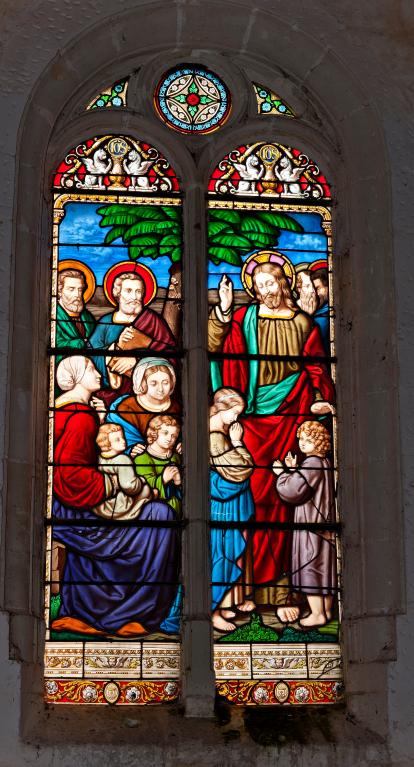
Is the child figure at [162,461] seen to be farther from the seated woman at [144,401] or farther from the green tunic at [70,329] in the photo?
the green tunic at [70,329]

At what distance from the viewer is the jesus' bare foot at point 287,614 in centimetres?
897

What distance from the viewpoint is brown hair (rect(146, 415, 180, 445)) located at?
9.21m

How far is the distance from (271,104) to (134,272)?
139cm

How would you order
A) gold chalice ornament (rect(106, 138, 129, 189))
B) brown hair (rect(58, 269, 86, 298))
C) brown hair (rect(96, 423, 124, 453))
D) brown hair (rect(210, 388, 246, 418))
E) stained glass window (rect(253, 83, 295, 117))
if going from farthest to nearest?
stained glass window (rect(253, 83, 295, 117))
gold chalice ornament (rect(106, 138, 129, 189))
brown hair (rect(58, 269, 86, 298))
brown hair (rect(210, 388, 246, 418))
brown hair (rect(96, 423, 124, 453))

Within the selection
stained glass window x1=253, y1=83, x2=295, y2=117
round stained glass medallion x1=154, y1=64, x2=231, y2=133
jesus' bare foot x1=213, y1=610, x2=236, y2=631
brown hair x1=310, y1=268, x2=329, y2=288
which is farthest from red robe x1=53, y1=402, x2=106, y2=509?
stained glass window x1=253, y1=83, x2=295, y2=117

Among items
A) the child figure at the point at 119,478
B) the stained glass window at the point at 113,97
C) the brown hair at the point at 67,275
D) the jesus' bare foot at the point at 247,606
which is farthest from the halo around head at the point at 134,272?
the jesus' bare foot at the point at 247,606

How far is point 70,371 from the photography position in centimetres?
928

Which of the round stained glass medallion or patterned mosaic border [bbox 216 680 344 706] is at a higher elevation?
the round stained glass medallion

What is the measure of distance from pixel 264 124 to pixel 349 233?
2.87 feet

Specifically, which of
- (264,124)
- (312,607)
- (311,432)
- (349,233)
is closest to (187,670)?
(312,607)

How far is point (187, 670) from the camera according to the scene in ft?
28.5

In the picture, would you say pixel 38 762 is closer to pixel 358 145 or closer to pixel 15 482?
pixel 15 482

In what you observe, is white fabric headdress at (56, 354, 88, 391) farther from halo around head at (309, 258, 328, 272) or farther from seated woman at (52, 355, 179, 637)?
halo around head at (309, 258, 328, 272)

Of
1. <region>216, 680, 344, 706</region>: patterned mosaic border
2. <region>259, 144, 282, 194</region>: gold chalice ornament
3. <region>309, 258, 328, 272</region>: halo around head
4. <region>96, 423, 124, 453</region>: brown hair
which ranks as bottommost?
<region>216, 680, 344, 706</region>: patterned mosaic border
